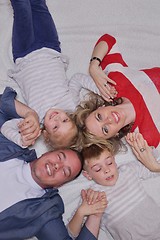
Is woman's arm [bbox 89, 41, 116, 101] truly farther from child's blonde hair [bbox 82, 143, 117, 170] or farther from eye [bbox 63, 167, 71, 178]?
eye [bbox 63, 167, 71, 178]

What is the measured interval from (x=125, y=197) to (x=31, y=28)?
2.51ft

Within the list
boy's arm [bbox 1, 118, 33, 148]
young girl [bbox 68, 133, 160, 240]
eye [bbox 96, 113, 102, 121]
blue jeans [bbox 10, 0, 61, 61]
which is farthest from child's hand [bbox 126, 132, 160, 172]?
blue jeans [bbox 10, 0, 61, 61]

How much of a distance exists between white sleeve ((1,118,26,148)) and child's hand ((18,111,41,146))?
0.04 meters

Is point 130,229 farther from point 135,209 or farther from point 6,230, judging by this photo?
point 6,230

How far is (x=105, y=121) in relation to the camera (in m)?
1.67

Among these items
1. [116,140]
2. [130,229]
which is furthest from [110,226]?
[116,140]

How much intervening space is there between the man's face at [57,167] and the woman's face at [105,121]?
12 centimetres

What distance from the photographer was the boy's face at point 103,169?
1.72m

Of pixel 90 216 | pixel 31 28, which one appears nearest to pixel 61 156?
pixel 90 216

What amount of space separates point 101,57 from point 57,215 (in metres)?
0.64

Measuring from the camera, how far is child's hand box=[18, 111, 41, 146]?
5.38ft

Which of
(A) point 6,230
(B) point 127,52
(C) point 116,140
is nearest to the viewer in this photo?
(A) point 6,230

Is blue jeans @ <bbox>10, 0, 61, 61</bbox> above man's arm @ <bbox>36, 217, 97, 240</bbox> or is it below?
above

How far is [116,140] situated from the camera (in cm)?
180
